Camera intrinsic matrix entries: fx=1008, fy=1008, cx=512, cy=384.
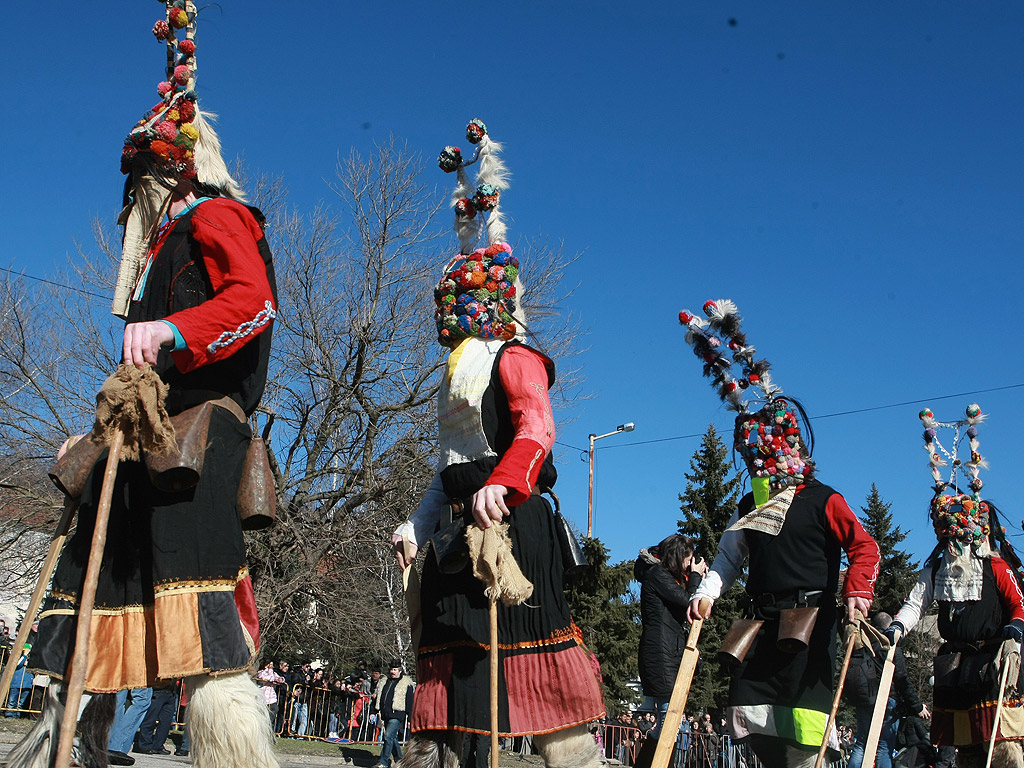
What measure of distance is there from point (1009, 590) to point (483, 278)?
14.0 feet

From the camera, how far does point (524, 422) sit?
3916 millimetres

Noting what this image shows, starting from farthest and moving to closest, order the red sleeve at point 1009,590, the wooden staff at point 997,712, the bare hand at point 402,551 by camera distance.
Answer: the red sleeve at point 1009,590, the wooden staff at point 997,712, the bare hand at point 402,551

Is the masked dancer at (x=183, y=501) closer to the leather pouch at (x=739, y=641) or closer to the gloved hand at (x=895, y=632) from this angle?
the leather pouch at (x=739, y=641)

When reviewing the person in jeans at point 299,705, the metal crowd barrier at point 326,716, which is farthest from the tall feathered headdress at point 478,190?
the person in jeans at point 299,705

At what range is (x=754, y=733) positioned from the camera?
456 cm

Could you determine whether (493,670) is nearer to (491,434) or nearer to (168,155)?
(491,434)

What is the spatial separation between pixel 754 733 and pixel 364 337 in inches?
627

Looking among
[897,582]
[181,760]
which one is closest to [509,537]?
[181,760]

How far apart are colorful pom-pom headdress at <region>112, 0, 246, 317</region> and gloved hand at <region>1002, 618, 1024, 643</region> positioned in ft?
17.1

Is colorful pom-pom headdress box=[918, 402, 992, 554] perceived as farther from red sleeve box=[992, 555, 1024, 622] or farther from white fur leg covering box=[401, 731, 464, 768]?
white fur leg covering box=[401, 731, 464, 768]

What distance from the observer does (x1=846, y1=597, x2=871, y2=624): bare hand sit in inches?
187

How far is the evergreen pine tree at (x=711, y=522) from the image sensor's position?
101 ft

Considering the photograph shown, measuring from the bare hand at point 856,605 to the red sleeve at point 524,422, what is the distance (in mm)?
1808


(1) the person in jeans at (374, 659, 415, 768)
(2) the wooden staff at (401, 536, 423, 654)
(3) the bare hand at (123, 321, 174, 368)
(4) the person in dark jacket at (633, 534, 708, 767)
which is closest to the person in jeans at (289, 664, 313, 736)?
(1) the person in jeans at (374, 659, 415, 768)
